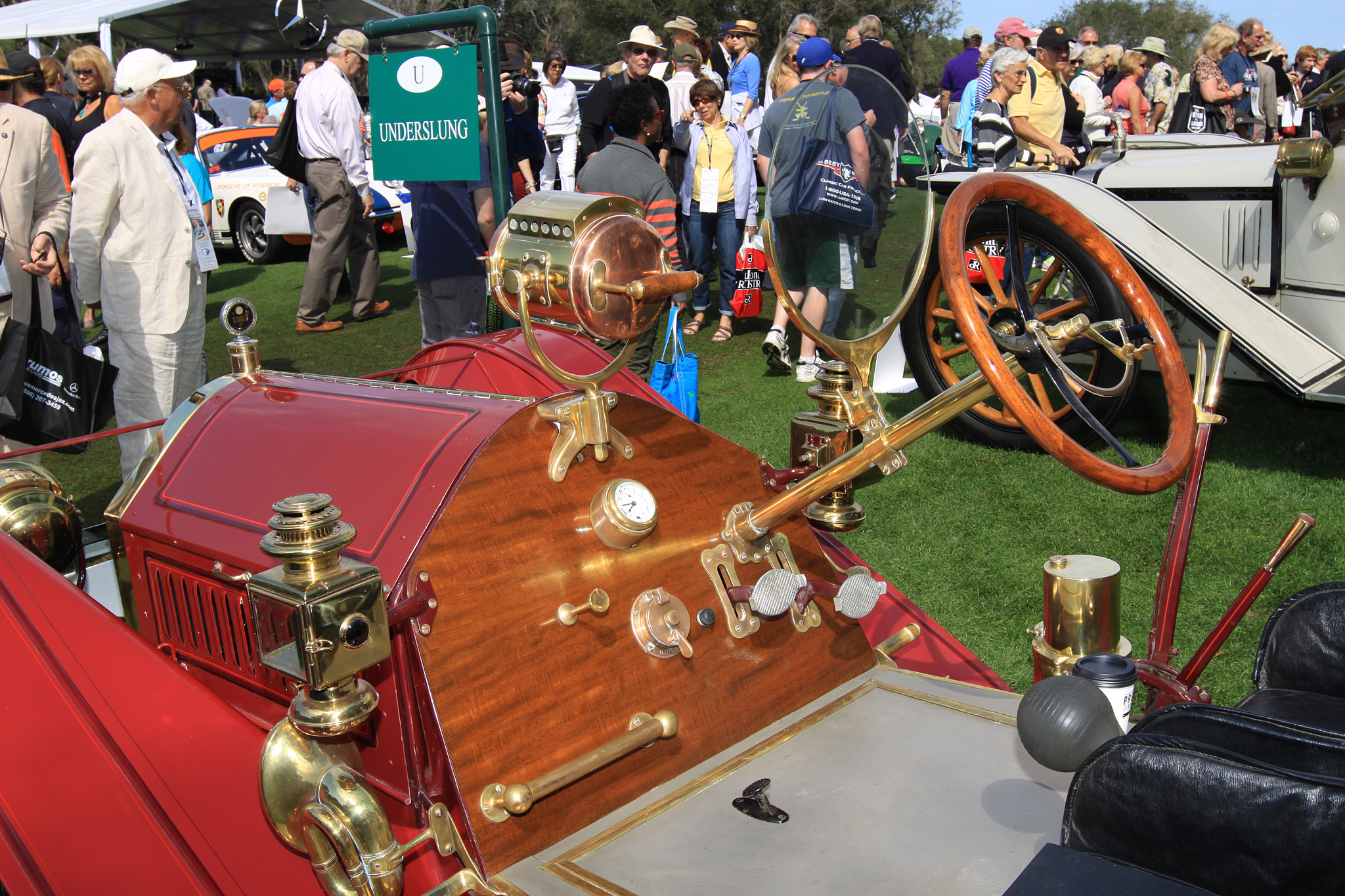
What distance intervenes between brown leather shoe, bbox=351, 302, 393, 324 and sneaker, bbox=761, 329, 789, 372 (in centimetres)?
363

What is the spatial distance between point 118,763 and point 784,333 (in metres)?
5.11

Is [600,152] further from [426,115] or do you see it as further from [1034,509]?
[1034,509]

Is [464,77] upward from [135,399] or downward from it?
upward

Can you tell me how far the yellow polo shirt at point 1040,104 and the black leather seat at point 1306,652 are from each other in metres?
5.39

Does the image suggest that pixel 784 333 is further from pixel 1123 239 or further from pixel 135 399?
pixel 135 399

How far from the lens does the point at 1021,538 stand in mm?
4160

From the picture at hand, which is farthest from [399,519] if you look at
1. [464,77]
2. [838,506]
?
[464,77]

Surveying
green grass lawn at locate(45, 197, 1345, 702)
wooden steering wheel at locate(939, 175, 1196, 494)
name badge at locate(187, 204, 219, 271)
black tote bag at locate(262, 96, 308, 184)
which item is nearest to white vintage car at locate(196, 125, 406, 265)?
black tote bag at locate(262, 96, 308, 184)

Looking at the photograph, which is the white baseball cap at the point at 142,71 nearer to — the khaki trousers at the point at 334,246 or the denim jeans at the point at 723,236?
the khaki trousers at the point at 334,246

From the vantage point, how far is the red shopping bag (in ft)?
23.0

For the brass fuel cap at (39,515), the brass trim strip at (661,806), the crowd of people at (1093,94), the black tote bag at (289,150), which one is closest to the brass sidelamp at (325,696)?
the brass trim strip at (661,806)

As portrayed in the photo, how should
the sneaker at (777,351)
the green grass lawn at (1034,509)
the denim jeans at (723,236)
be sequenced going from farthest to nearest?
the denim jeans at (723,236) < the sneaker at (777,351) < the green grass lawn at (1034,509)

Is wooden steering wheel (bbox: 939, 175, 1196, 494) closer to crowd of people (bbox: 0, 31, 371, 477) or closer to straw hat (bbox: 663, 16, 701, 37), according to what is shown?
crowd of people (bbox: 0, 31, 371, 477)

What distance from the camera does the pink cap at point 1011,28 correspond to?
8727mm
